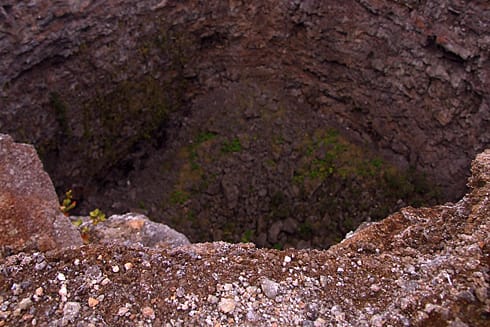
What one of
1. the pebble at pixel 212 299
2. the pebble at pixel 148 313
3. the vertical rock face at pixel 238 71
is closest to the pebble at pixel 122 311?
the pebble at pixel 148 313

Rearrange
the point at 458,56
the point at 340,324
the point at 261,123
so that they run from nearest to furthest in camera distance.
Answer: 1. the point at 340,324
2. the point at 458,56
3. the point at 261,123

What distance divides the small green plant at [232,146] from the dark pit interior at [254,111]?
0.15 feet

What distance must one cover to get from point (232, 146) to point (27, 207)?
589 cm

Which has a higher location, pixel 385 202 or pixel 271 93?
pixel 271 93

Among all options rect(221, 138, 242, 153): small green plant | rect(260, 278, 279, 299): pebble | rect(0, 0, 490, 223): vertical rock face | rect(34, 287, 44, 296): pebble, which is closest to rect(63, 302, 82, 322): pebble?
rect(34, 287, 44, 296): pebble

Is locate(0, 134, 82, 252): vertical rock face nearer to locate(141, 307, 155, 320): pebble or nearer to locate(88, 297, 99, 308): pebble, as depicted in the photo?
locate(88, 297, 99, 308): pebble

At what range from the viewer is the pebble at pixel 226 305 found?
330 cm

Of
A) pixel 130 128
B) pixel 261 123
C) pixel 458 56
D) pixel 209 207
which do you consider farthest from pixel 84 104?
pixel 458 56

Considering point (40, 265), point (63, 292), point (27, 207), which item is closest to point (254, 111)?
point (27, 207)

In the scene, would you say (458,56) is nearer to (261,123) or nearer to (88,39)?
(261,123)

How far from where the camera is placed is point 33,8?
7211 millimetres

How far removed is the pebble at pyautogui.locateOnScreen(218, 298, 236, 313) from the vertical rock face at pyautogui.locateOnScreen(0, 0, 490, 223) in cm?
570

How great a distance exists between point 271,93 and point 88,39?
4.08m

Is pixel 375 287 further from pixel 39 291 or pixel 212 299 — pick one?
pixel 39 291
